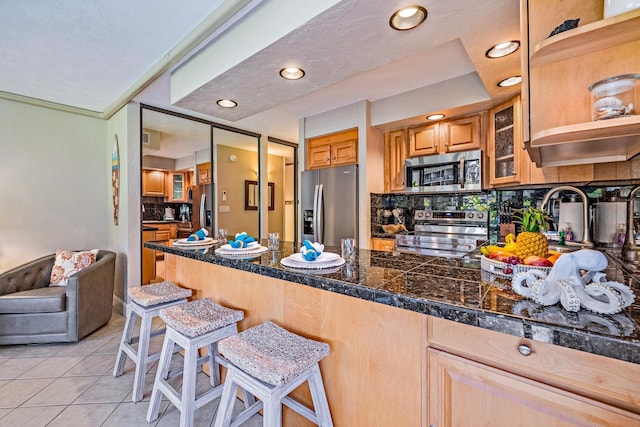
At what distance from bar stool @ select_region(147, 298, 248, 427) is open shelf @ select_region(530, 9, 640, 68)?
1.83 meters

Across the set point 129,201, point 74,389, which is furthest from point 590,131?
point 129,201

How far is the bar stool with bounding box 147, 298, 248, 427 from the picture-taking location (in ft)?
4.61

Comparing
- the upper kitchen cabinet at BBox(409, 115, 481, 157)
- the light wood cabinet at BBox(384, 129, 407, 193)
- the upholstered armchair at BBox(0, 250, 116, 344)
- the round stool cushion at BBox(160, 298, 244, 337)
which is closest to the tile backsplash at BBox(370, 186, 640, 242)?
the light wood cabinet at BBox(384, 129, 407, 193)

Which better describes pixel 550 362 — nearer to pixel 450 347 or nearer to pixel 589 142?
pixel 450 347

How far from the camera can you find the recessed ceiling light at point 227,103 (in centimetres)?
234

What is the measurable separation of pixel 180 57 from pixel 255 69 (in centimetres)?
75

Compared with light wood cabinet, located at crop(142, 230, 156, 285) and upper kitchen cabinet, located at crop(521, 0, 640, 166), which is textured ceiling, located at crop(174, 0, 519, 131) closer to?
upper kitchen cabinet, located at crop(521, 0, 640, 166)

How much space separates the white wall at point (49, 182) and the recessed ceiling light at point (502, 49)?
166 inches

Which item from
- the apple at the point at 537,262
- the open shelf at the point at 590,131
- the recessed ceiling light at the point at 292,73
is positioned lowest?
the apple at the point at 537,262

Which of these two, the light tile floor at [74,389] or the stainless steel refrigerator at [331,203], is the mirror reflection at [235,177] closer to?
the stainless steel refrigerator at [331,203]

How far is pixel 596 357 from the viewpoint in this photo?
650 millimetres

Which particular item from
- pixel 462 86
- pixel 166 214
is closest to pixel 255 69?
pixel 462 86

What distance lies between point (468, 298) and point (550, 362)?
0.22m

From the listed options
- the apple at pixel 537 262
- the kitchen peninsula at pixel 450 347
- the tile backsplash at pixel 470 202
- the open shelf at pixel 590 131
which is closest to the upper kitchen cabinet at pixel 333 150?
the tile backsplash at pixel 470 202
